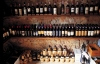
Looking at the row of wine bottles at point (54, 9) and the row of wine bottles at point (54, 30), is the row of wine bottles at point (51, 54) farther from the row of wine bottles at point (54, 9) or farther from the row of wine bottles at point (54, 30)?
the row of wine bottles at point (54, 9)

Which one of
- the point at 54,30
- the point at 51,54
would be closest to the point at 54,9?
the point at 54,30

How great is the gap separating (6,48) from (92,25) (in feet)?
5.53

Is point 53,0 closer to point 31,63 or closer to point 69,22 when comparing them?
point 69,22

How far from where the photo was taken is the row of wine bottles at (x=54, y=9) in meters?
2.39

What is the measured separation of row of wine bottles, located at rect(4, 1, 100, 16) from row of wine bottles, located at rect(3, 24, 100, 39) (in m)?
0.24

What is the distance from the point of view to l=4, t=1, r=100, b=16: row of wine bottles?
2.39 meters

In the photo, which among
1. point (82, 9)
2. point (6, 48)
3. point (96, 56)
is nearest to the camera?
point (96, 56)

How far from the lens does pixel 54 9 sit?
95.6 inches

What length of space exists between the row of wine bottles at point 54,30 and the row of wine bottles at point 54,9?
9.6 inches

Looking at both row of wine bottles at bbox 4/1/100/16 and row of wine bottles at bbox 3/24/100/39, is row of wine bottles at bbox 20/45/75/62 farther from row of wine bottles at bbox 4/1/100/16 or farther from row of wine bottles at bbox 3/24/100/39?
row of wine bottles at bbox 4/1/100/16

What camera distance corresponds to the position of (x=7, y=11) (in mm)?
2514

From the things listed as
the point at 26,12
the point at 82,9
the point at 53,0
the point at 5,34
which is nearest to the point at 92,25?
the point at 82,9

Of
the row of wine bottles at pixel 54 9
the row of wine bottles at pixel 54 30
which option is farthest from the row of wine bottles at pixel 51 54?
the row of wine bottles at pixel 54 9

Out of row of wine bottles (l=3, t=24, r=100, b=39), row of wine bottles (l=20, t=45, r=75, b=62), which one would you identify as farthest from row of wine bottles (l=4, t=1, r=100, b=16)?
row of wine bottles (l=20, t=45, r=75, b=62)
